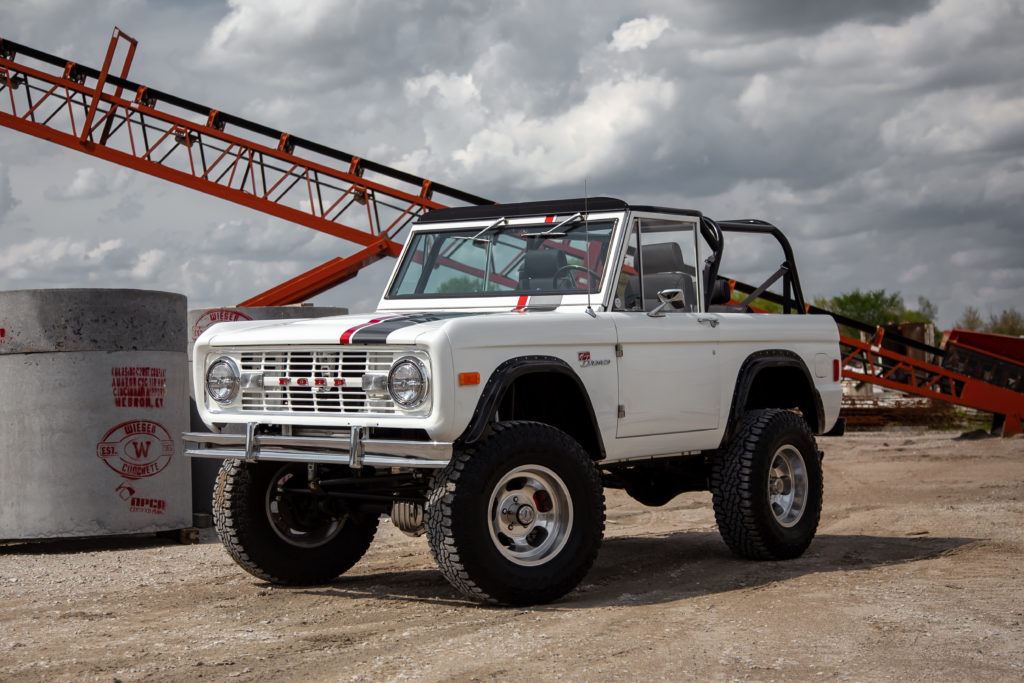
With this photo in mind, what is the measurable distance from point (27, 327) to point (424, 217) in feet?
11.0

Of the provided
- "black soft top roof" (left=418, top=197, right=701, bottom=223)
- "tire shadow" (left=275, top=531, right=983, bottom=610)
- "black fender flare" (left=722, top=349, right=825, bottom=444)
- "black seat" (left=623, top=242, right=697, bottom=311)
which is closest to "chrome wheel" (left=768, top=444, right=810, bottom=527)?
"tire shadow" (left=275, top=531, right=983, bottom=610)

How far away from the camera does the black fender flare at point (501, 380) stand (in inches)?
226

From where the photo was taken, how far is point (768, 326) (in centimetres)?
792

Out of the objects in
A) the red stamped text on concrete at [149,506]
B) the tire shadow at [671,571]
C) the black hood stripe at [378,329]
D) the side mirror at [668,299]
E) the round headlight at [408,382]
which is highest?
the side mirror at [668,299]

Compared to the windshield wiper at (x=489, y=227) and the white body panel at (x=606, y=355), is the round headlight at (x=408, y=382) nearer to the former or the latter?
the white body panel at (x=606, y=355)

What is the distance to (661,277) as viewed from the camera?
7.44 m

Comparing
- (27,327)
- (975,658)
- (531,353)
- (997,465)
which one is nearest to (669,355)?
(531,353)

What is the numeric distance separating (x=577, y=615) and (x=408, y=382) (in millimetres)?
1424

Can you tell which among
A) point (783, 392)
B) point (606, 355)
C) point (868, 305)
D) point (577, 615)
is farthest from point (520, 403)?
point (868, 305)

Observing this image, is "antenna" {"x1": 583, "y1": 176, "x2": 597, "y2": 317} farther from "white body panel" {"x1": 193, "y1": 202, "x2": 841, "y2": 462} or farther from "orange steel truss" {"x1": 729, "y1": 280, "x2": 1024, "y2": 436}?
"orange steel truss" {"x1": 729, "y1": 280, "x2": 1024, "y2": 436}

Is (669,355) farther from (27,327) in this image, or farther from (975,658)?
(27,327)

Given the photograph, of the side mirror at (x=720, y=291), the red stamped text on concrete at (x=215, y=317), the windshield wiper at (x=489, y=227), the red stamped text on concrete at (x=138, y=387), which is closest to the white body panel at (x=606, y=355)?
the side mirror at (x=720, y=291)

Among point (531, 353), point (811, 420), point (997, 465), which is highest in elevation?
point (531, 353)

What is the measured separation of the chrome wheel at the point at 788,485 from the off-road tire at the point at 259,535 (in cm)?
277
